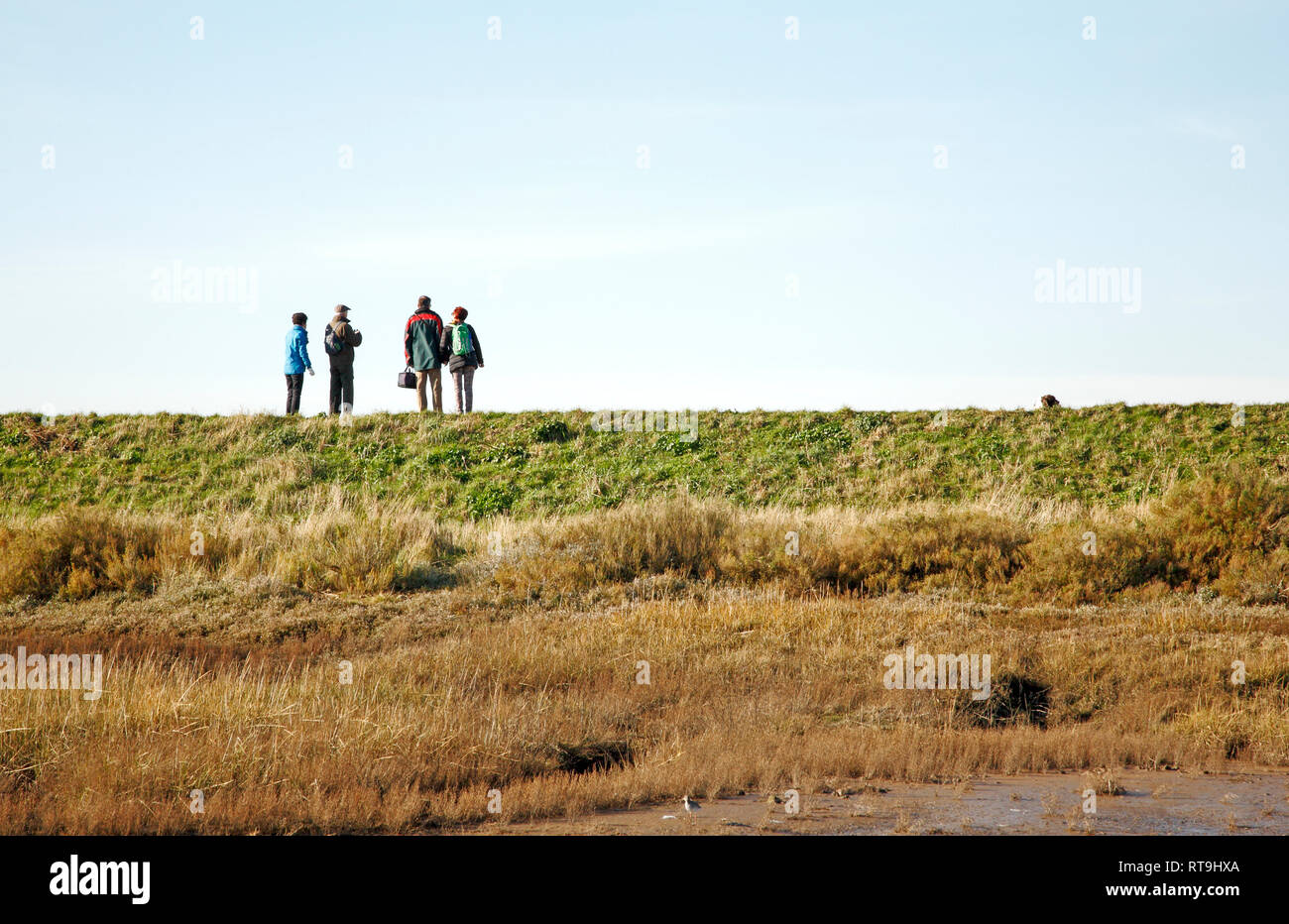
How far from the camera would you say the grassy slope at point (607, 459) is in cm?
2200

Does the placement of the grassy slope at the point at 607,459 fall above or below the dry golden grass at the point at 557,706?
above

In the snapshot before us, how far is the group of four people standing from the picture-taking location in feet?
79.6

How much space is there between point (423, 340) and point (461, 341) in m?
1.02

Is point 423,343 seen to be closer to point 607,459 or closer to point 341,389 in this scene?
point 341,389

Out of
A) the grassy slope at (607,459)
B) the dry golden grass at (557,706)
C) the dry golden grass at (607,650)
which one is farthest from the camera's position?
the grassy slope at (607,459)

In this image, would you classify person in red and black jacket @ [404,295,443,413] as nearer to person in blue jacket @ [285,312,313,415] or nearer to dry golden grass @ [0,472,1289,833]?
person in blue jacket @ [285,312,313,415]

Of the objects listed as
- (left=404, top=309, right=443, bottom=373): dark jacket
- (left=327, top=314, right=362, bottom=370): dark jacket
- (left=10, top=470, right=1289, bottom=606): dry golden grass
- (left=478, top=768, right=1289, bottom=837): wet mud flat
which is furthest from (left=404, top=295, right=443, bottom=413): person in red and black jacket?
A: (left=478, top=768, right=1289, bottom=837): wet mud flat

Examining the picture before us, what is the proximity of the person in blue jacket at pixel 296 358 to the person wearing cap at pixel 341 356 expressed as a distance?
1.79ft

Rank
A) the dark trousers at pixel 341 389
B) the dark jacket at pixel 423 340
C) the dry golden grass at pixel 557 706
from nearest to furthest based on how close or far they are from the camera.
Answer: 1. the dry golden grass at pixel 557 706
2. the dark jacket at pixel 423 340
3. the dark trousers at pixel 341 389

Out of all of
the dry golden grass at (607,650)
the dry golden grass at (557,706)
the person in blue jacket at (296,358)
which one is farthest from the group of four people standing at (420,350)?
the dry golden grass at (557,706)

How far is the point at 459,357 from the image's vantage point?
24.6 metres

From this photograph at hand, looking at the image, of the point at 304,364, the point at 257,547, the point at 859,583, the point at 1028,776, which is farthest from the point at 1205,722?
the point at 304,364

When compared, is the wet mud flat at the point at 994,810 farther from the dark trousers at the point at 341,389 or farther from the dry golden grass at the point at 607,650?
the dark trousers at the point at 341,389
